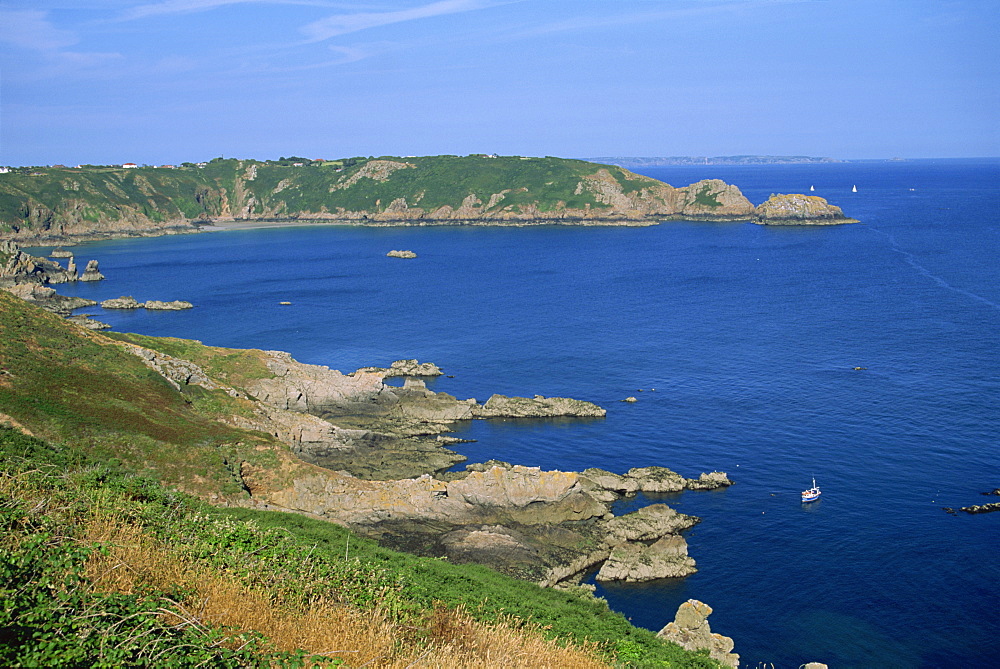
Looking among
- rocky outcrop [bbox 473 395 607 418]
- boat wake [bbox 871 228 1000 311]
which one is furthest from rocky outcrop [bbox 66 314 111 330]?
boat wake [bbox 871 228 1000 311]

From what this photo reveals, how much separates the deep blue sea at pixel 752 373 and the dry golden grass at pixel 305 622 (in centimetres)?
1813

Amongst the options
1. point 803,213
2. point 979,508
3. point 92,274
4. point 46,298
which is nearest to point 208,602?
point 979,508

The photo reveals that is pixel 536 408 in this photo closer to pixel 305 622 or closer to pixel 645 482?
pixel 645 482

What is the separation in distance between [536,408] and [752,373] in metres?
22.1

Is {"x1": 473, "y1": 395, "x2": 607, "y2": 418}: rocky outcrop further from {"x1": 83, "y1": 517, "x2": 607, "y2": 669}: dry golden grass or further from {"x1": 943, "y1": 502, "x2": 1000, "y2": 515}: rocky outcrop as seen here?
{"x1": 83, "y1": 517, "x2": 607, "y2": 669}: dry golden grass

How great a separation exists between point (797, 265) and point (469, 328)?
67.0 metres

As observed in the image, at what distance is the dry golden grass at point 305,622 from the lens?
14.6m

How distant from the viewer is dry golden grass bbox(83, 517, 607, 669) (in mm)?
14617

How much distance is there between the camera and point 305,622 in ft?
51.9

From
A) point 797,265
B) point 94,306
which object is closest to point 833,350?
point 797,265

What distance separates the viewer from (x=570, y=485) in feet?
145

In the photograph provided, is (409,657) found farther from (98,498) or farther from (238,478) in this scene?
(238,478)

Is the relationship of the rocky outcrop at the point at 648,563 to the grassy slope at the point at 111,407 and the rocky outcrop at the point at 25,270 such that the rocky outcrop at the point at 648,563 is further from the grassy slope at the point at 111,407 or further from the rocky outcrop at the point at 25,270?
the rocky outcrop at the point at 25,270

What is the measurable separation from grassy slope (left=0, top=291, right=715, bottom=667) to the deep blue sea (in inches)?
448
